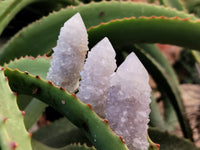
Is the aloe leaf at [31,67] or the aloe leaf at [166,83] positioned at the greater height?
the aloe leaf at [31,67]

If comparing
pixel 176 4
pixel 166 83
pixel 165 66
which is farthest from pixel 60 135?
pixel 176 4

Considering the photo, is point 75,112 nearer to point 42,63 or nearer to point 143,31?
point 42,63

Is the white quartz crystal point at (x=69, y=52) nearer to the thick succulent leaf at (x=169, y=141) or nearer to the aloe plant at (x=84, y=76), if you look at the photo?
the aloe plant at (x=84, y=76)

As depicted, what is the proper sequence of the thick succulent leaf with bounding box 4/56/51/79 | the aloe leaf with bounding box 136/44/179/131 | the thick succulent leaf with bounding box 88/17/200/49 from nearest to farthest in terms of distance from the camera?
the thick succulent leaf with bounding box 4/56/51/79 < the thick succulent leaf with bounding box 88/17/200/49 < the aloe leaf with bounding box 136/44/179/131

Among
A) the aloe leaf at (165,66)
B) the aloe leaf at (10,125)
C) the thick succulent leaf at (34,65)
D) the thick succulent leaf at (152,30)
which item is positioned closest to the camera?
the aloe leaf at (10,125)

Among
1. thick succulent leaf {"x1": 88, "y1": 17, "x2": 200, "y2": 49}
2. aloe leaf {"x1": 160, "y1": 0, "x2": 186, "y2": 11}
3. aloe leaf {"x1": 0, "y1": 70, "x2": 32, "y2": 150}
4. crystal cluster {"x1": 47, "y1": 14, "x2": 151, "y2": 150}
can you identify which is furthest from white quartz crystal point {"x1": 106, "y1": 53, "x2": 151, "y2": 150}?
aloe leaf {"x1": 160, "y1": 0, "x2": 186, "y2": 11}

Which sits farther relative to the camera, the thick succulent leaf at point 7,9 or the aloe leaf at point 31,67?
the thick succulent leaf at point 7,9

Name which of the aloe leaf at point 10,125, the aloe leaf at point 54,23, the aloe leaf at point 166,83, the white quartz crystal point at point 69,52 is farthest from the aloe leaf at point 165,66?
the aloe leaf at point 10,125

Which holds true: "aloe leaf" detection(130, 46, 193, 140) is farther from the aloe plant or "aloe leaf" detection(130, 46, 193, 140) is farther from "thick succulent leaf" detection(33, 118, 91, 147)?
"thick succulent leaf" detection(33, 118, 91, 147)
